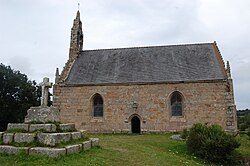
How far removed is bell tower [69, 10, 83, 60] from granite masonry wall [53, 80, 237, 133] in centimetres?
522

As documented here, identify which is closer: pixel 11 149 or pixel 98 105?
pixel 11 149

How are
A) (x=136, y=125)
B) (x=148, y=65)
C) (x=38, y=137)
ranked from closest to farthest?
1. (x=38, y=137)
2. (x=136, y=125)
3. (x=148, y=65)

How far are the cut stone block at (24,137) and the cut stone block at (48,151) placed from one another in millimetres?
673

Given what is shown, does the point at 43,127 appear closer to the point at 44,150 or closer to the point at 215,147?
the point at 44,150

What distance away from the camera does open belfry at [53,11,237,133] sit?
21.9 meters

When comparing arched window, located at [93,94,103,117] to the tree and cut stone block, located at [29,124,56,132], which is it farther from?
cut stone block, located at [29,124,56,132]

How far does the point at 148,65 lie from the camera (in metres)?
25.3

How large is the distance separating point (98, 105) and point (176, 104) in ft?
23.9

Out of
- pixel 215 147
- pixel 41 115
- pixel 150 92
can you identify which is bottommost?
pixel 215 147

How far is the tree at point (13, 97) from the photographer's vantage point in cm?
3256

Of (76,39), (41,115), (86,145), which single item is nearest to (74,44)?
(76,39)

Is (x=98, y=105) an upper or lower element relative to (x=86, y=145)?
upper

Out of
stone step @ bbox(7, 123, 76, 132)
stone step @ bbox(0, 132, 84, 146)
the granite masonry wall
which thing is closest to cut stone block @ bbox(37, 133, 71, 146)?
stone step @ bbox(0, 132, 84, 146)

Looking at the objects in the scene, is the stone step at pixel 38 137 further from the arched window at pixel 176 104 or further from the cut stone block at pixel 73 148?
the arched window at pixel 176 104
